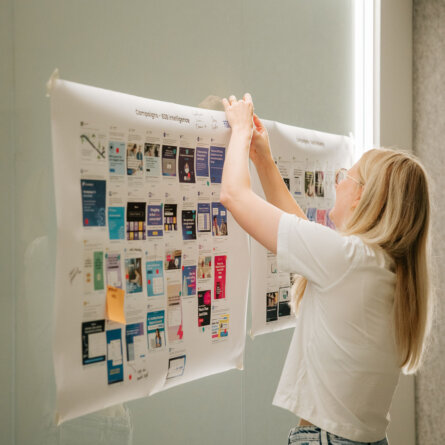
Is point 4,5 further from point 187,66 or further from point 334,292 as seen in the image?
point 334,292

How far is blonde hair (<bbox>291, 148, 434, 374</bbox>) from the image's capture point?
1.26 metres

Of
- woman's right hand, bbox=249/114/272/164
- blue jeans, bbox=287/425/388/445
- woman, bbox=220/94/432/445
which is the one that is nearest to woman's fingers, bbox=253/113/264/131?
woman's right hand, bbox=249/114/272/164

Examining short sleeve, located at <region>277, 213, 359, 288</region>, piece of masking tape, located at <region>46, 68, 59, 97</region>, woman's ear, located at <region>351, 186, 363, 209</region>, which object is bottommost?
short sleeve, located at <region>277, 213, 359, 288</region>

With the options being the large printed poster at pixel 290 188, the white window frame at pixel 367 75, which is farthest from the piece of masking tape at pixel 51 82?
the white window frame at pixel 367 75

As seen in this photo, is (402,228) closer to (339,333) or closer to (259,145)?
(339,333)

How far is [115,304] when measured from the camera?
51.2 inches

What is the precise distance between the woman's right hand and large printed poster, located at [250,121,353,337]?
119 millimetres

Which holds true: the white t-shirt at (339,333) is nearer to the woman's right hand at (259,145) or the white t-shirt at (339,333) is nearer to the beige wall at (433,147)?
the woman's right hand at (259,145)

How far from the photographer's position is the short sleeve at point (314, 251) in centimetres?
118

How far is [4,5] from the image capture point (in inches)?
45.2

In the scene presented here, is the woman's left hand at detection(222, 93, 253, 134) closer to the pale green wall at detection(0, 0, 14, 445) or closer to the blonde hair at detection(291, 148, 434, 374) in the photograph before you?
the blonde hair at detection(291, 148, 434, 374)

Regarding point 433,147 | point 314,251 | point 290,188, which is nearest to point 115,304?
point 314,251

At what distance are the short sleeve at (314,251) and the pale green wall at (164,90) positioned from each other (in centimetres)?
59

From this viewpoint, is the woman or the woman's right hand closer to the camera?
the woman
